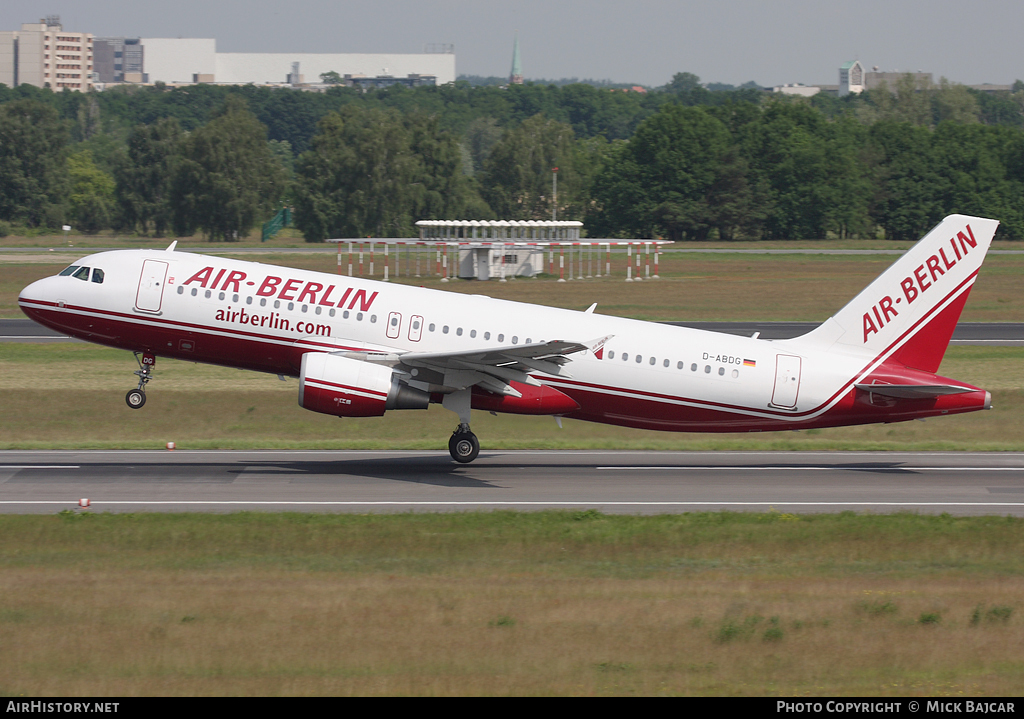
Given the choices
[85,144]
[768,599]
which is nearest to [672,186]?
[85,144]

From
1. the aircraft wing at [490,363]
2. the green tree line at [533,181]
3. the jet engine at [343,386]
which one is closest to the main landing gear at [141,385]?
the jet engine at [343,386]

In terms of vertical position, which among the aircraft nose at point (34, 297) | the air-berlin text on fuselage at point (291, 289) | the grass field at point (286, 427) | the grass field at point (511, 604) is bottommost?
the grass field at point (286, 427)

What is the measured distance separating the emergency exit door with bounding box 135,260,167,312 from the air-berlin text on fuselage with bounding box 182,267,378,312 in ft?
2.28

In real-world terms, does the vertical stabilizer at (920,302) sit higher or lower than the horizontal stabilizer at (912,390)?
higher

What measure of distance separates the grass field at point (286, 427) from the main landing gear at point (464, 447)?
1389 mm

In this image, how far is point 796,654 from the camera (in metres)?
15.1

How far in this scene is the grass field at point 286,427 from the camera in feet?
111

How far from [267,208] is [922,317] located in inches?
5096

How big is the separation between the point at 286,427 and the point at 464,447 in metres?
8.78

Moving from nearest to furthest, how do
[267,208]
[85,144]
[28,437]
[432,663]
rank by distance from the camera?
[432,663] < [28,437] < [267,208] < [85,144]

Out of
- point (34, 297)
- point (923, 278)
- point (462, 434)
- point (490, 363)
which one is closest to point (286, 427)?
point (462, 434)

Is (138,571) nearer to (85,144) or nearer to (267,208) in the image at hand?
(267,208)

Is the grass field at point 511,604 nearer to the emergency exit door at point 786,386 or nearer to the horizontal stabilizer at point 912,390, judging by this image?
the horizontal stabilizer at point 912,390

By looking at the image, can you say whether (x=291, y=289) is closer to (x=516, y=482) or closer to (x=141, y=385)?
(x=141, y=385)
